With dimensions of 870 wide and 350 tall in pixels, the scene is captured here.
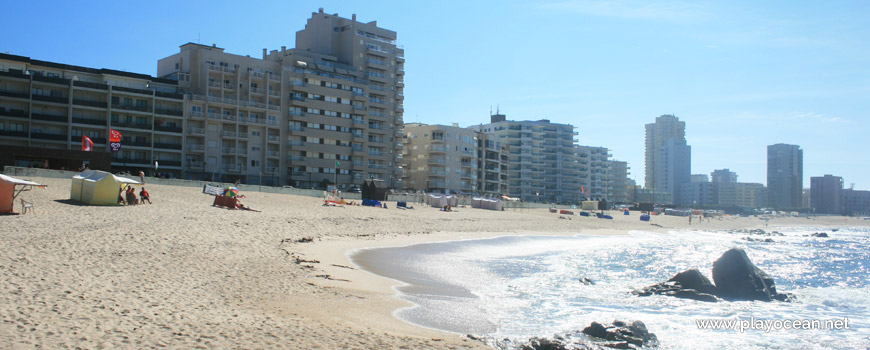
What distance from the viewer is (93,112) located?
6775 centimetres

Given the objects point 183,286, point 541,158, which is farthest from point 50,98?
point 541,158

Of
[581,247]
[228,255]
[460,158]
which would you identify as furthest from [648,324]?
[460,158]

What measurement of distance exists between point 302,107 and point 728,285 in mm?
70389

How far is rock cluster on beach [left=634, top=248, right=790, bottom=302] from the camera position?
19.5 metres

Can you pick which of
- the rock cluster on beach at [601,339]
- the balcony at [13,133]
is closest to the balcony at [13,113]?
the balcony at [13,133]

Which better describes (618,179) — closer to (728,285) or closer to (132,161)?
(132,161)

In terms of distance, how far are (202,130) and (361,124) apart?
23.6 m

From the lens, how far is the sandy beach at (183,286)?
973 centimetres

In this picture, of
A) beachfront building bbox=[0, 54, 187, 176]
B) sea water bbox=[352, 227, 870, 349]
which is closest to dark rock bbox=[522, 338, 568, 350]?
sea water bbox=[352, 227, 870, 349]

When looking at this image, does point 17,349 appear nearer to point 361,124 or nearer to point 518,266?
point 518,266

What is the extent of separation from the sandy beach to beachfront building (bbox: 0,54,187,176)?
40971mm

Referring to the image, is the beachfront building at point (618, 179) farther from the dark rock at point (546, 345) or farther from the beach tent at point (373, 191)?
the dark rock at point (546, 345)

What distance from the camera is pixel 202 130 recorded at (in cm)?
7381

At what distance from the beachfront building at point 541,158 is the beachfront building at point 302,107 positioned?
59940 millimetres
